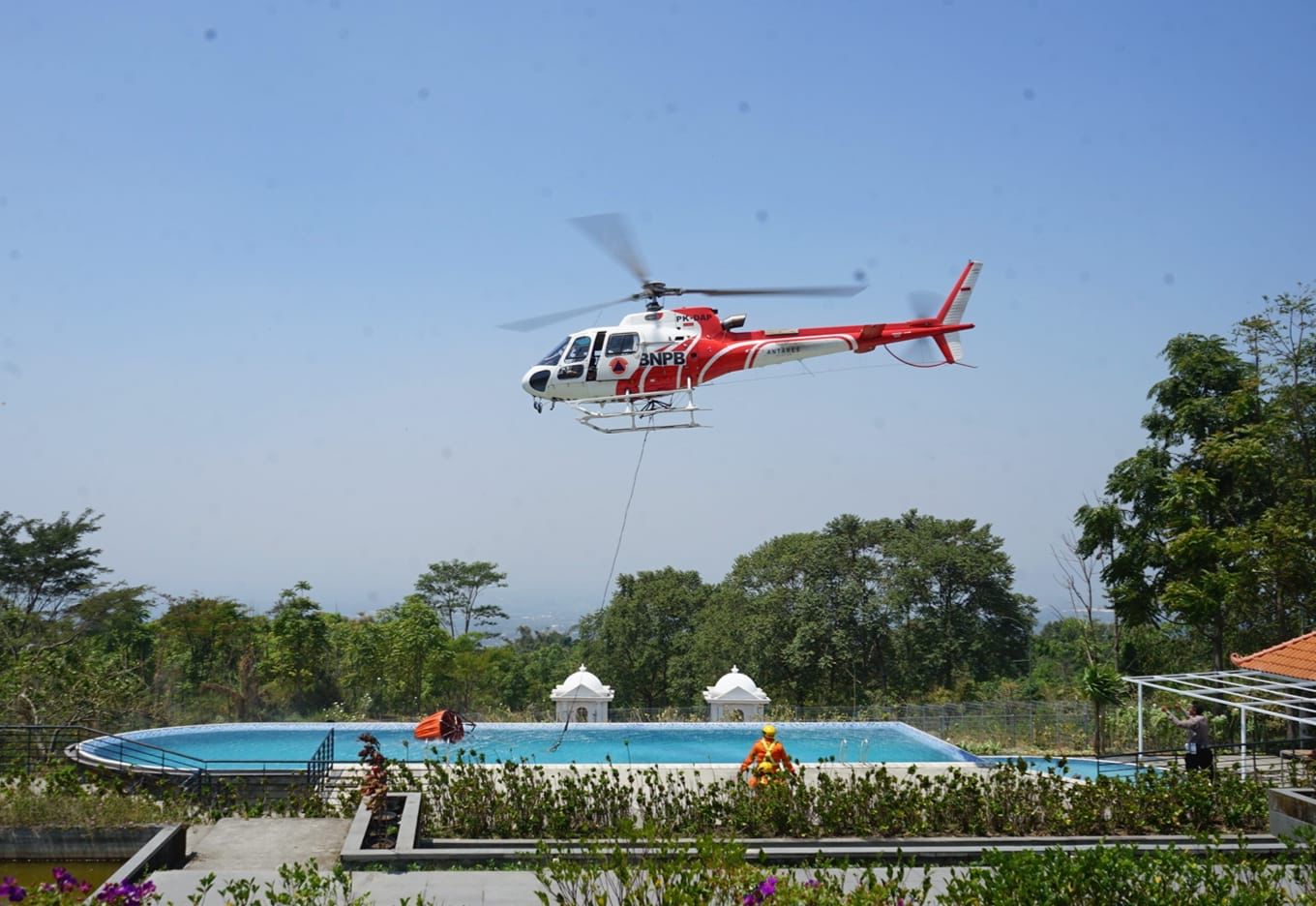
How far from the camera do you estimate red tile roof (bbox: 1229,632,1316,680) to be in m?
14.5

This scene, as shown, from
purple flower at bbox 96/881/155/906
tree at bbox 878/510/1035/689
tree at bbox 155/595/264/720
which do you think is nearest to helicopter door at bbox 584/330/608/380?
purple flower at bbox 96/881/155/906

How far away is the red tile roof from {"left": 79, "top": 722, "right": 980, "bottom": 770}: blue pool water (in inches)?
234

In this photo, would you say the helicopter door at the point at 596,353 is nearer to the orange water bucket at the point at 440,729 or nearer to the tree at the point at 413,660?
the orange water bucket at the point at 440,729

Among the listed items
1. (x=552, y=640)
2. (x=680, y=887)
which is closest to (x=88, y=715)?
(x=680, y=887)

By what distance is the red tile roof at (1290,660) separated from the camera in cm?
1454

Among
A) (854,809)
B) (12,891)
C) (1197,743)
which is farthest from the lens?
(1197,743)

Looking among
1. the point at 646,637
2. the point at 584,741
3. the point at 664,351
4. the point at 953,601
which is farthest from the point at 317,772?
the point at 953,601

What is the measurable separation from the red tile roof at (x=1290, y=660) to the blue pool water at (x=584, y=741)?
5.94 meters

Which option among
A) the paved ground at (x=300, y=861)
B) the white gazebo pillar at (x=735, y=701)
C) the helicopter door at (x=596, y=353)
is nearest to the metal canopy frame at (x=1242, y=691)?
the paved ground at (x=300, y=861)

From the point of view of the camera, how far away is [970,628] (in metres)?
32.2

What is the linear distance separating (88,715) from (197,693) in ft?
31.3

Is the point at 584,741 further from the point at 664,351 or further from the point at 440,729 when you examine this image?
the point at 664,351

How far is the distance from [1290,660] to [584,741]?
41.4ft

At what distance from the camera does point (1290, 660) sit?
49.3ft
